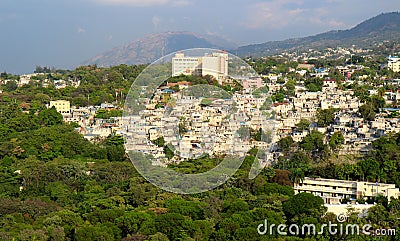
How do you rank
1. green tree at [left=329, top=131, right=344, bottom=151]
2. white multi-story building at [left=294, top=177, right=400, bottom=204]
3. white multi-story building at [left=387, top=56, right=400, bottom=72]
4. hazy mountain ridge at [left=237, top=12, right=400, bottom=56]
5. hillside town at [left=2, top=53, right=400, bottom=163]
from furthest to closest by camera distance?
hazy mountain ridge at [left=237, top=12, right=400, bottom=56]
white multi-story building at [left=387, top=56, right=400, bottom=72]
green tree at [left=329, top=131, right=344, bottom=151]
white multi-story building at [left=294, top=177, right=400, bottom=204]
hillside town at [left=2, top=53, right=400, bottom=163]

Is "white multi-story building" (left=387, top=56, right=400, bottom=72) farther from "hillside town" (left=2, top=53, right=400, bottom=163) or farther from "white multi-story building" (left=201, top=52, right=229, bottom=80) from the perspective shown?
"white multi-story building" (left=201, top=52, right=229, bottom=80)

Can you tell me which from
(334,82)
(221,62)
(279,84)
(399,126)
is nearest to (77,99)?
(279,84)

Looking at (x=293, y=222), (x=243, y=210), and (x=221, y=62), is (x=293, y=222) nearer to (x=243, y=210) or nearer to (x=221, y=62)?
(x=243, y=210)

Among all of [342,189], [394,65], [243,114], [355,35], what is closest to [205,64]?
[243,114]

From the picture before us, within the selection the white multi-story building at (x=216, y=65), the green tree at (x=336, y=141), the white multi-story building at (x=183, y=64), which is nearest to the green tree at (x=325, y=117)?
the green tree at (x=336, y=141)

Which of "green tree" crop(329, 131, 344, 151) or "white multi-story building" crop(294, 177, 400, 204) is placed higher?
"green tree" crop(329, 131, 344, 151)

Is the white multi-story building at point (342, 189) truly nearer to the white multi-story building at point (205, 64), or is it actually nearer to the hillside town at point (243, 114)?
the hillside town at point (243, 114)

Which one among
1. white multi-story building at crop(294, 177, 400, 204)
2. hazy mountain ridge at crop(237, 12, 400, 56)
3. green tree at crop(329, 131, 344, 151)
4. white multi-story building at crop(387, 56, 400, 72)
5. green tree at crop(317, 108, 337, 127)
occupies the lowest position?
white multi-story building at crop(294, 177, 400, 204)

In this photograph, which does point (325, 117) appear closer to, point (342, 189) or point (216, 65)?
point (342, 189)

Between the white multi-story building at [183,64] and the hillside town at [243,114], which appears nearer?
the white multi-story building at [183,64]

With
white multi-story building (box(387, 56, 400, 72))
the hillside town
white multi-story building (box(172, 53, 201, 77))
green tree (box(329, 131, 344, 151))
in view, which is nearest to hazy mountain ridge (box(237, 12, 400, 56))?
white multi-story building (box(387, 56, 400, 72))

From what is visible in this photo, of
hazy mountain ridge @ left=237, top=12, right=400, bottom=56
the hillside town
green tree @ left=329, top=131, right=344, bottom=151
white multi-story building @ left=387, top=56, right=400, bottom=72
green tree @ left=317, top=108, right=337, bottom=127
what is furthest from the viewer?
hazy mountain ridge @ left=237, top=12, right=400, bottom=56
